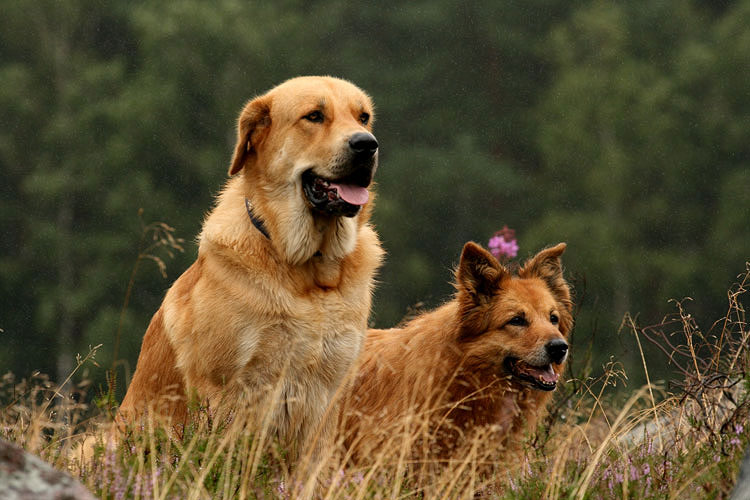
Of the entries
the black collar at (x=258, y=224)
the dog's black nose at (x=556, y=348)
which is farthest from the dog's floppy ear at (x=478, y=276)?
the black collar at (x=258, y=224)

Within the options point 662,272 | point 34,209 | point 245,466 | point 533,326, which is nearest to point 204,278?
point 245,466

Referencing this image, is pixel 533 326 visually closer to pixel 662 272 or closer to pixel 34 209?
pixel 662 272

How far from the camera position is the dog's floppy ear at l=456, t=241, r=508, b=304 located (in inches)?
211

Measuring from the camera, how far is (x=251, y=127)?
4891 millimetres

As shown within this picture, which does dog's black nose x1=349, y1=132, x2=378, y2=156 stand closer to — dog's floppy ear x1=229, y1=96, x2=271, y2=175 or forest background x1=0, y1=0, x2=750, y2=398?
dog's floppy ear x1=229, y1=96, x2=271, y2=175

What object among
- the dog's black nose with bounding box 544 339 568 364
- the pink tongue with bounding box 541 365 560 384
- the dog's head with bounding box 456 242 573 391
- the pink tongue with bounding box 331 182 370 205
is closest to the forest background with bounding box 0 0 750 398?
the dog's head with bounding box 456 242 573 391

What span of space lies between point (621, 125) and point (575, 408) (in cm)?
1879

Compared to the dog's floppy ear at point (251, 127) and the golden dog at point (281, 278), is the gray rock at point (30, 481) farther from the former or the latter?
the dog's floppy ear at point (251, 127)

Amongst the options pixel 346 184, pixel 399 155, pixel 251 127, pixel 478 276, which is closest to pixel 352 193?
pixel 346 184

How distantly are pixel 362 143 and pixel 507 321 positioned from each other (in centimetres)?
141

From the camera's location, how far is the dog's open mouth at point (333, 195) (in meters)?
4.70

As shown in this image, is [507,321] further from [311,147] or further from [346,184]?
[311,147]

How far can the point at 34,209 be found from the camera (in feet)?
74.0

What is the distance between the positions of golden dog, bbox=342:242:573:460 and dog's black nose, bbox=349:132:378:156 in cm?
91
